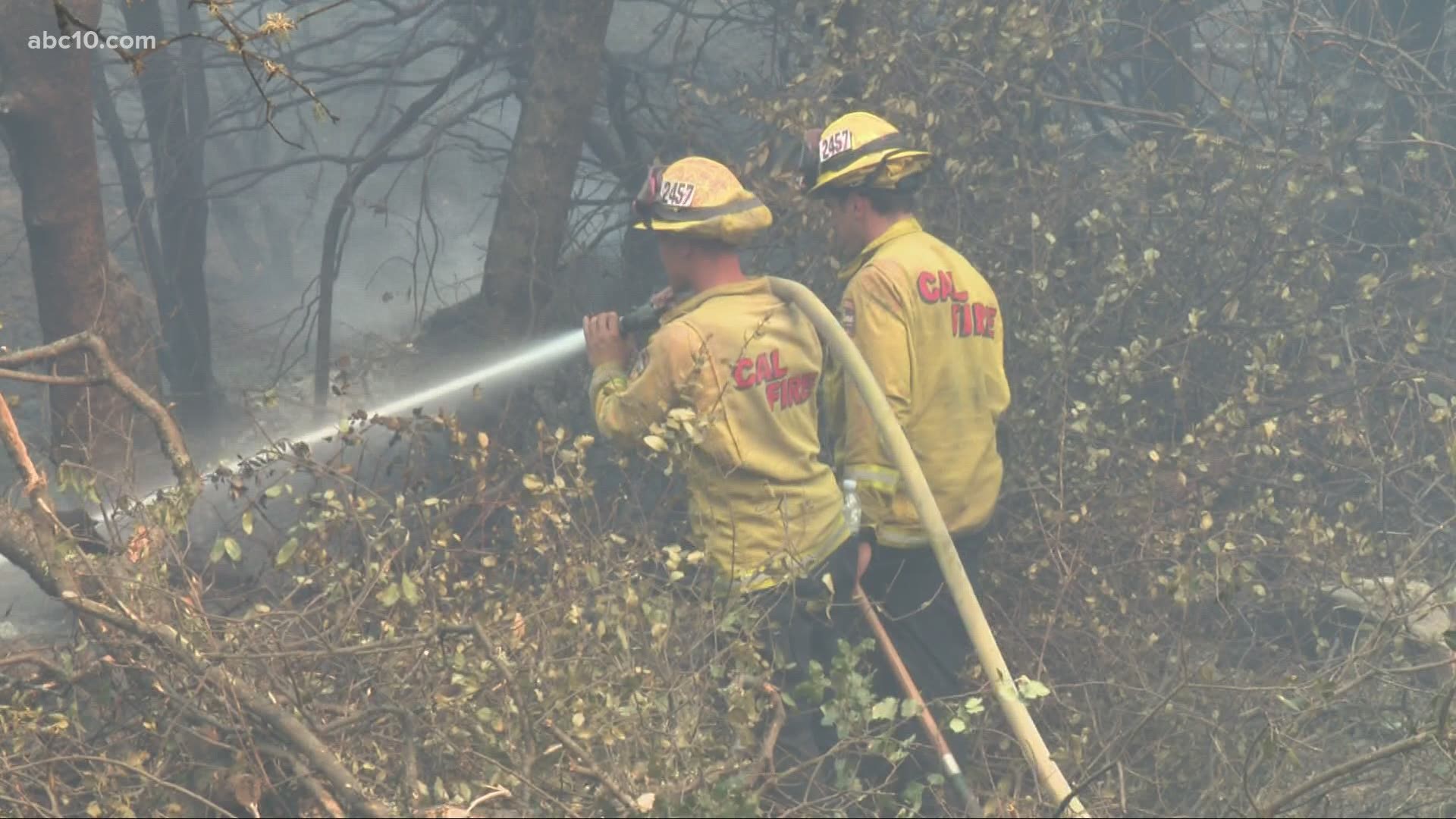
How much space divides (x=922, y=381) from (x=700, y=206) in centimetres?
89

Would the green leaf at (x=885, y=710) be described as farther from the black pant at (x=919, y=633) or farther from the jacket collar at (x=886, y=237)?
the jacket collar at (x=886, y=237)

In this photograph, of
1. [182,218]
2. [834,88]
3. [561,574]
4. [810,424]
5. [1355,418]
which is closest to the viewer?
[561,574]

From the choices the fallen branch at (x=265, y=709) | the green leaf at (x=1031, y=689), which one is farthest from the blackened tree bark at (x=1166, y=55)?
the fallen branch at (x=265, y=709)

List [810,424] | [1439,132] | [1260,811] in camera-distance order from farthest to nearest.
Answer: [1439,132], [810,424], [1260,811]

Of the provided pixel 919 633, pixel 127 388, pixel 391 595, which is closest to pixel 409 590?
pixel 391 595

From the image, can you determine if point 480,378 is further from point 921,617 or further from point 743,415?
point 921,617

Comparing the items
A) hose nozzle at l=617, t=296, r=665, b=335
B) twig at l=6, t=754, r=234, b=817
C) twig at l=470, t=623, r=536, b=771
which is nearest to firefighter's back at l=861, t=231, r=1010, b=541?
hose nozzle at l=617, t=296, r=665, b=335

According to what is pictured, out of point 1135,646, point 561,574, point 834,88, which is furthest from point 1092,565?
point 834,88

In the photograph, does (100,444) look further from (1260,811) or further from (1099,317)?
(1260,811)

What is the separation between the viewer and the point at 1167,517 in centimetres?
516

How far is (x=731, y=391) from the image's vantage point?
14.5 feet

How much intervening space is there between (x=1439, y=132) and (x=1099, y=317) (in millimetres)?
2193

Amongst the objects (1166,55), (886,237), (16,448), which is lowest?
(16,448)

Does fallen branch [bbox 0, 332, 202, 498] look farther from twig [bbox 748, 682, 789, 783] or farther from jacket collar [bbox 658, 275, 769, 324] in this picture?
twig [bbox 748, 682, 789, 783]
